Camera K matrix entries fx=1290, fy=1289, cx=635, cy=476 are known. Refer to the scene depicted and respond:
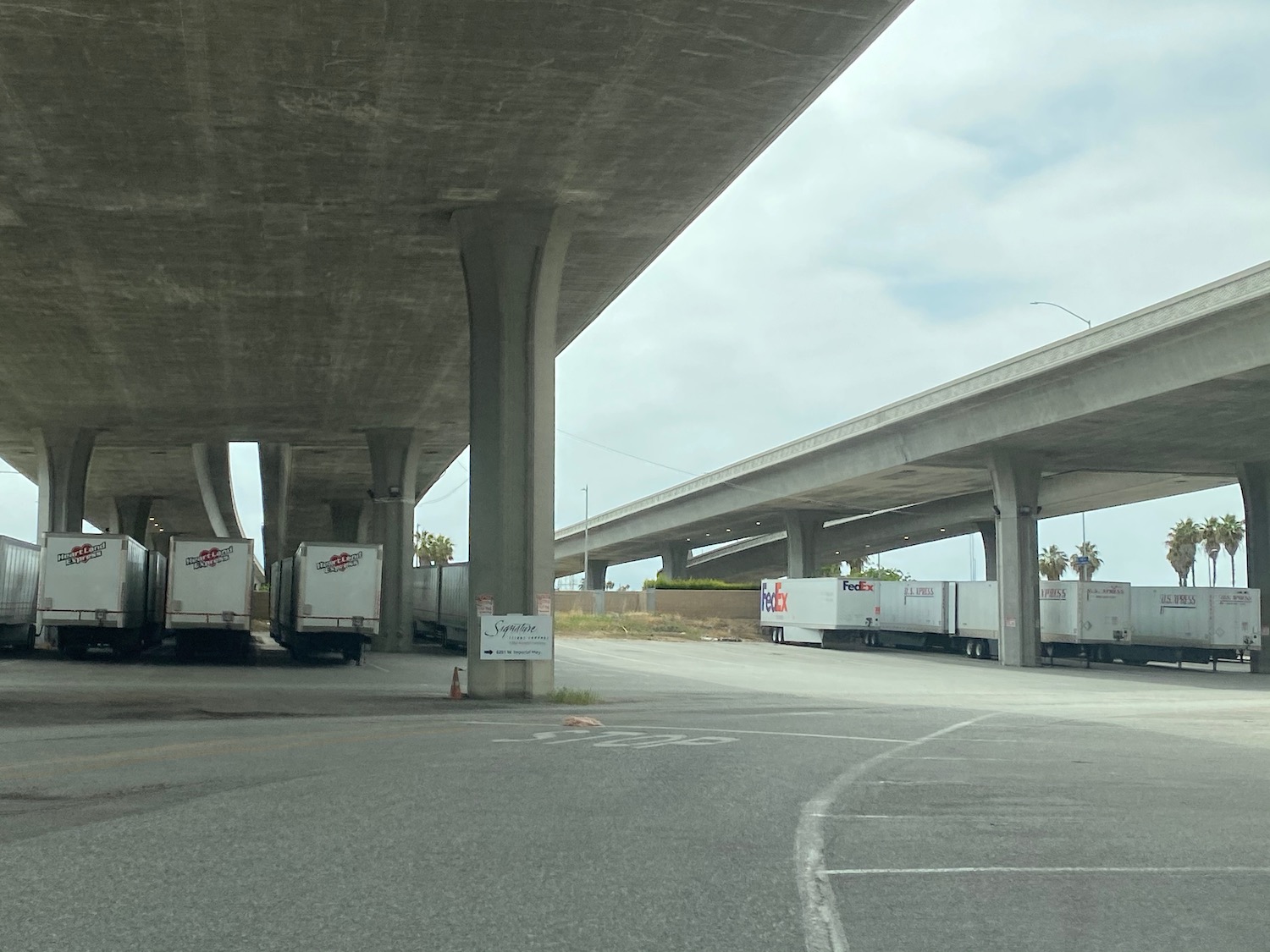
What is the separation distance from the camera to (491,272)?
25.6 metres

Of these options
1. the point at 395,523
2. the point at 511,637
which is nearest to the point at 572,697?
the point at 511,637

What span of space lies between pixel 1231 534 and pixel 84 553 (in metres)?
99.6

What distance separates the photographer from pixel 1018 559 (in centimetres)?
5122

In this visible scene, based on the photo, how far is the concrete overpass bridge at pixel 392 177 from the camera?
18547 mm

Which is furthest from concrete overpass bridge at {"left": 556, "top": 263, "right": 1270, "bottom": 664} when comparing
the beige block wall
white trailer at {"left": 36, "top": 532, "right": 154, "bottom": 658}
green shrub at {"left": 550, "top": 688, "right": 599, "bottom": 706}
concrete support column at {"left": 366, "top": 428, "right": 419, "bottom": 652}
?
white trailer at {"left": 36, "top": 532, "right": 154, "bottom": 658}

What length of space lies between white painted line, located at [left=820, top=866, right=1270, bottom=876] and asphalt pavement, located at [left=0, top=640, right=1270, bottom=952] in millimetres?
26

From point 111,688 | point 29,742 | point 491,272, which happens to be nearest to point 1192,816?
point 29,742

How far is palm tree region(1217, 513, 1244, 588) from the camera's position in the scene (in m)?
110

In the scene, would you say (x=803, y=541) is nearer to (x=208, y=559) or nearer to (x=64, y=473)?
(x=64, y=473)

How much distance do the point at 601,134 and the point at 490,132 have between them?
194 centimetres

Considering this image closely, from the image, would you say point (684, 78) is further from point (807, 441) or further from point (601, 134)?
point (807, 441)

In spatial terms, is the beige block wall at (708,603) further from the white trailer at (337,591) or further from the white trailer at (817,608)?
the white trailer at (337,591)

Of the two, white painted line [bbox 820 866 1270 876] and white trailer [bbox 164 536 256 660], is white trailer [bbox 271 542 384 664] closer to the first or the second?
white trailer [bbox 164 536 256 660]

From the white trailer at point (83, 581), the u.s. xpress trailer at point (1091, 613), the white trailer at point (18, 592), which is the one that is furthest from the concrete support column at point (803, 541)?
the white trailer at point (83, 581)
